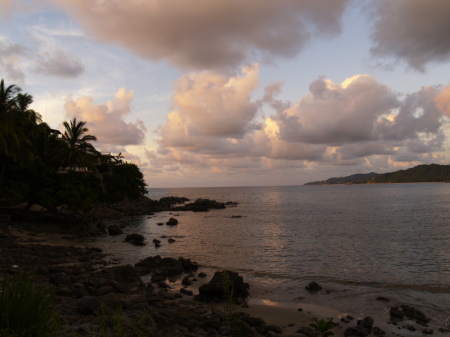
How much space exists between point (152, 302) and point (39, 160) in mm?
26629

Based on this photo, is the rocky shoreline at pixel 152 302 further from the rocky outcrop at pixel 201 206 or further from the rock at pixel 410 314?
the rocky outcrop at pixel 201 206

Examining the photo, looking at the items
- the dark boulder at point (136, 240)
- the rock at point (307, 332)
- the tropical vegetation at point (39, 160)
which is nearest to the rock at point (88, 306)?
the rock at point (307, 332)

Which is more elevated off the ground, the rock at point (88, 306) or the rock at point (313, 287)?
the rock at point (88, 306)

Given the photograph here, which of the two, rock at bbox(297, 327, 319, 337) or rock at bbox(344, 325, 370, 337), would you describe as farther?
rock at bbox(344, 325, 370, 337)

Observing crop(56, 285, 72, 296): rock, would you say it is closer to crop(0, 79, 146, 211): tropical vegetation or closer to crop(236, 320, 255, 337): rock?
crop(236, 320, 255, 337): rock

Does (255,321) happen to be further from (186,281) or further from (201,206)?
(201,206)

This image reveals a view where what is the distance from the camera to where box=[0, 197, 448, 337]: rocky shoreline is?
896cm

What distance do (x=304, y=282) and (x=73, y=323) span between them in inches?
415

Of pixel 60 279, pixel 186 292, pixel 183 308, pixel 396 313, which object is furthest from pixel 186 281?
pixel 396 313

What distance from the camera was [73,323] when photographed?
27.2ft

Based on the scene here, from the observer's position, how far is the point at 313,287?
14.3 metres

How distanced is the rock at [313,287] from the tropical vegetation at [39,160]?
2217cm

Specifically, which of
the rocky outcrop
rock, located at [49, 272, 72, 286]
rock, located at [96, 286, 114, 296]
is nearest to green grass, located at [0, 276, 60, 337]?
rock, located at [96, 286, 114, 296]

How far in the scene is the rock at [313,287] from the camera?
14.2 meters
